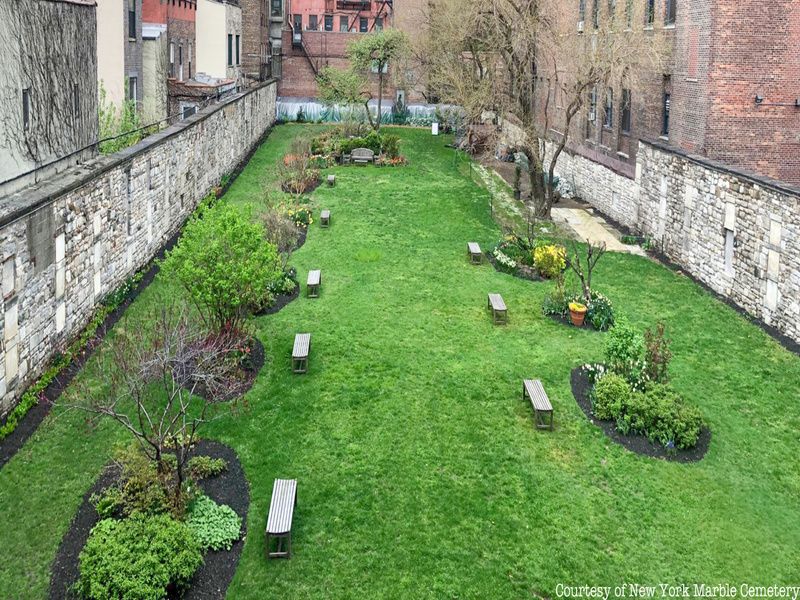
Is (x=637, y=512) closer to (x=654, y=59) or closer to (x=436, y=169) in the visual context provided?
(x=654, y=59)

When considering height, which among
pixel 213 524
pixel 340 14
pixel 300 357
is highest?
pixel 340 14

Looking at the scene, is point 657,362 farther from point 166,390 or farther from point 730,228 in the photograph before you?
point 166,390

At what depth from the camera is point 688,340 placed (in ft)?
50.5

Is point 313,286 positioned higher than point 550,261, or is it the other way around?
point 550,261

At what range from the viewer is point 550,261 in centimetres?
1891

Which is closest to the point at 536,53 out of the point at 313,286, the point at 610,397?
the point at 313,286

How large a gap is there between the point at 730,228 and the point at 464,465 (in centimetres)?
1036

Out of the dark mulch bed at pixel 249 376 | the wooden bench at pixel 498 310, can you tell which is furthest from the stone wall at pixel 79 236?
the wooden bench at pixel 498 310

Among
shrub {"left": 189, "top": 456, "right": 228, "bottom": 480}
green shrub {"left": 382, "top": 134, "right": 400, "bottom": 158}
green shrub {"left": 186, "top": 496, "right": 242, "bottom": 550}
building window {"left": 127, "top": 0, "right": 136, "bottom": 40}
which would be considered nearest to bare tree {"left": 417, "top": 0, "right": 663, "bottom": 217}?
green shrub {"left": 382, "top": 134, "right": 400, "bottom": 158}

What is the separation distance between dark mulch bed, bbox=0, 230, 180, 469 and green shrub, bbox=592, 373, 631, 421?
26.3 feet

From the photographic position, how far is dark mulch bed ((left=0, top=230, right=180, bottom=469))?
412 inches

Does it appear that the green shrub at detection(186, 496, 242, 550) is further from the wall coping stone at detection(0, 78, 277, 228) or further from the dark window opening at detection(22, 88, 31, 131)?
the dark window opening at detection(22, 88, 31, 131)

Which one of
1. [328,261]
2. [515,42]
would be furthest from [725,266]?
[515,42]

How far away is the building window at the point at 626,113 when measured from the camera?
26766mm
